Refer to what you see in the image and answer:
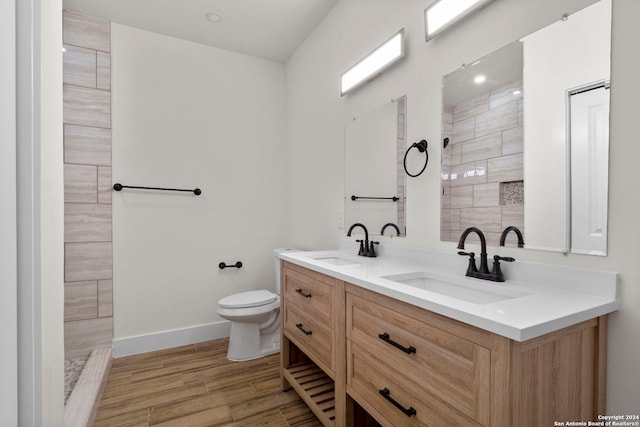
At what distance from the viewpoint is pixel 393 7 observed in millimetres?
1737

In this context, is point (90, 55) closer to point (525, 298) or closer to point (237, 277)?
point (237, 277)

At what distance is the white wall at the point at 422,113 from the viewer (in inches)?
35.9

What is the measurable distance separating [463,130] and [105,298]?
2.67 metres

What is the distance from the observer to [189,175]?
267cm

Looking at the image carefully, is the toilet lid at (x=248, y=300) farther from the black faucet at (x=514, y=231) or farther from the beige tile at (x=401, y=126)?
the black faucet at (x=514, y=231)

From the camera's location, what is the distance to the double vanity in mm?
758

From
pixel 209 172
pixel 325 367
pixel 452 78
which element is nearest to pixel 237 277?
pixel 209 172

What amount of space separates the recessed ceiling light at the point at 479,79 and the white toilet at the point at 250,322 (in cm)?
193

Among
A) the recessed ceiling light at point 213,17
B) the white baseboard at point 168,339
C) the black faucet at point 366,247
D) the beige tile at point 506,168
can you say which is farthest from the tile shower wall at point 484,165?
the white baseboard at point 168,339

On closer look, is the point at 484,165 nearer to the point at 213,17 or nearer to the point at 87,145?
the point at 213,17

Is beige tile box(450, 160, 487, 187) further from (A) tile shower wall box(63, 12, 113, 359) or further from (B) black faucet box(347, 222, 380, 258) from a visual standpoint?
(A) tile shower wall box(63, 12, 113, 359)

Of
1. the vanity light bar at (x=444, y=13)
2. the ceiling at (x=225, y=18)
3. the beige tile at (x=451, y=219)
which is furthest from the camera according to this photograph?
the ceiling at (x=225, y=18)

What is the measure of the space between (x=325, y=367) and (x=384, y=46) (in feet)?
5.62

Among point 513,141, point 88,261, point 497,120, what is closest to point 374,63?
point 497,120
